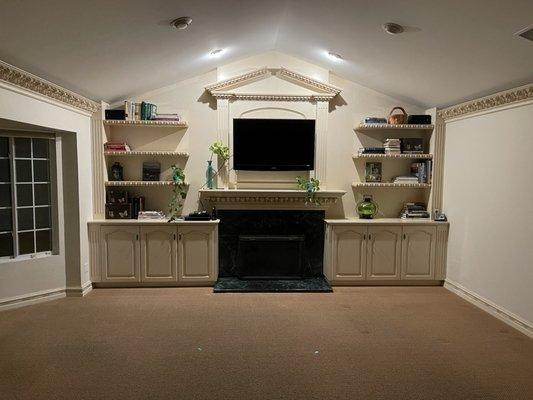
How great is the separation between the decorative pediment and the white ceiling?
26 centimetres

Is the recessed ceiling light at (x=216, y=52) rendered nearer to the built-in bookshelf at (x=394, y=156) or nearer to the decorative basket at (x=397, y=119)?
the built-in bookshelf at (x=394, y=156)

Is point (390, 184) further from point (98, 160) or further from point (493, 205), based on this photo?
point (98, 160)

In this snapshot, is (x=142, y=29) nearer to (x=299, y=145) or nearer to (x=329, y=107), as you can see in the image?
(x=299, y=145)

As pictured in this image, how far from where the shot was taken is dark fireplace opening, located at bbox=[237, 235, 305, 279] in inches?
173

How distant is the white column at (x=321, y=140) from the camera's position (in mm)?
4465

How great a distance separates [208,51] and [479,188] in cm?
331

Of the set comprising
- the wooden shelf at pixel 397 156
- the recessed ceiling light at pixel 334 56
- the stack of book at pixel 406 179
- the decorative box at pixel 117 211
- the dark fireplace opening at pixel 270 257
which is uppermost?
the recessed ceiling light at pixel 334 56

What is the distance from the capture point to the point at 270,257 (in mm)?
4434

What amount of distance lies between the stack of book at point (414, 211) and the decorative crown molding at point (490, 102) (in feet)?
3.81

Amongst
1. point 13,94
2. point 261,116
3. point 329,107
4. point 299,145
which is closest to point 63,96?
point 13,94

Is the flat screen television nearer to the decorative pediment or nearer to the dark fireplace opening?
the decorative pediment

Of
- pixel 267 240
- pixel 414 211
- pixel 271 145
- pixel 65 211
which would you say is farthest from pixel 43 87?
pixel 414 211

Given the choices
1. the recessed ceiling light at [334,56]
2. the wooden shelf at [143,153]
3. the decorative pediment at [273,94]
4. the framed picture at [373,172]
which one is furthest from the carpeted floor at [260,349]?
the recessed ceiling light at [334,56]

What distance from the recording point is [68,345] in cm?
282
